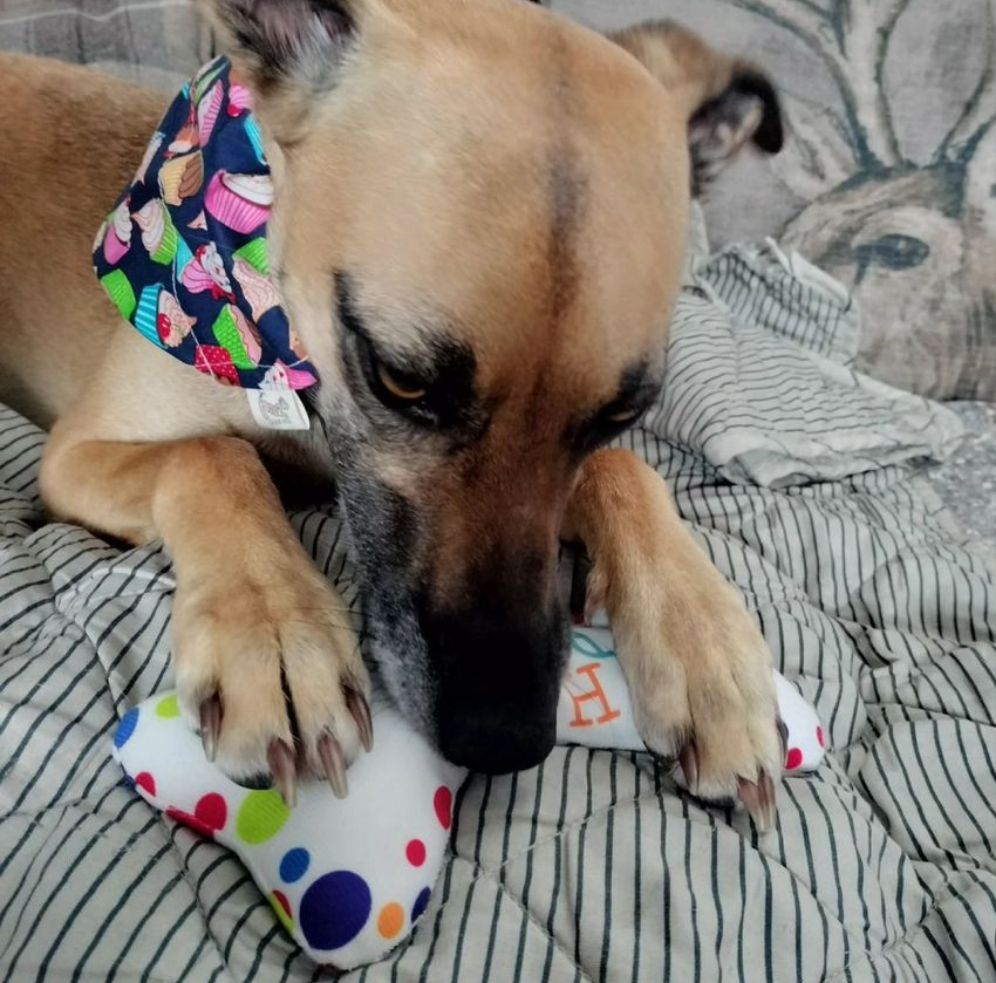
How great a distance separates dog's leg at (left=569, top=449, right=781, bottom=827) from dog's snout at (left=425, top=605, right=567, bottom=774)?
4.9 inches

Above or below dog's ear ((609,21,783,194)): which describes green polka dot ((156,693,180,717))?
below

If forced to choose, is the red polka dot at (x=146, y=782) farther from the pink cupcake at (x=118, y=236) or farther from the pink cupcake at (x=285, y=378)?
the pink cupcake at (x=118, y=236)

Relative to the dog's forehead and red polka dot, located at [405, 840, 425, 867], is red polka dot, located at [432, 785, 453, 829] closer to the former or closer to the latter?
red polka dot, located at [405, 840, 425, 867]

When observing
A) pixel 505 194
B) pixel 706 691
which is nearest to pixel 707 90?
pixel 505 194

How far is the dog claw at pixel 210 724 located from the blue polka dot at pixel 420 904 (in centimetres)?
20

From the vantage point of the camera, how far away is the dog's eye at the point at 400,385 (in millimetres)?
880

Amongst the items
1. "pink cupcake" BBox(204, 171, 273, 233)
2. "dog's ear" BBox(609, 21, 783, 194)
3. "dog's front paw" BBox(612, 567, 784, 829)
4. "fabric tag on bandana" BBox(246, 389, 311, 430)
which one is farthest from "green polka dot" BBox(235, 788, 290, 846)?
"dog's ear" BBox(609, 21, 783, 194)

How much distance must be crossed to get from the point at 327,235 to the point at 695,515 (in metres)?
0.72

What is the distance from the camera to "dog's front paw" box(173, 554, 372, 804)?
31.9 inches

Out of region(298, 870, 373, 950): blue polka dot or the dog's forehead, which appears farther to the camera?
the dog's forehead

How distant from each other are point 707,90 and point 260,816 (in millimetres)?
937

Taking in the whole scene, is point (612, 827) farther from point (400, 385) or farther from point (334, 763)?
point (400, 385)

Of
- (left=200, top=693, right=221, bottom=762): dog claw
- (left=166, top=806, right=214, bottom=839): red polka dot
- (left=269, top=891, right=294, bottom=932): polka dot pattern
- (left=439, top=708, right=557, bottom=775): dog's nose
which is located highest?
(left=439, top=708, right=557, bottom=775): dog's nose

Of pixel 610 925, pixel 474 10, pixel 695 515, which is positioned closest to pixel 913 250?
pixel 695 515
